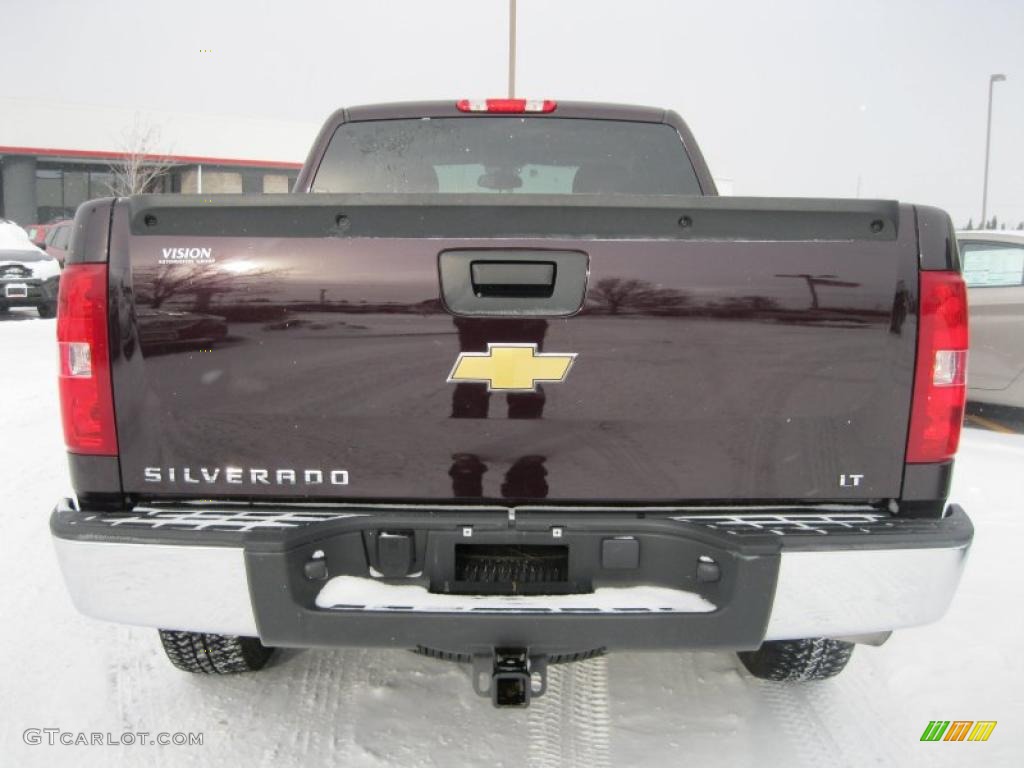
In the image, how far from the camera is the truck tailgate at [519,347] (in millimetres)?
2008

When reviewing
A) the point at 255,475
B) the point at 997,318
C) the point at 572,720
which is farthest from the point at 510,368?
the point at 997,318

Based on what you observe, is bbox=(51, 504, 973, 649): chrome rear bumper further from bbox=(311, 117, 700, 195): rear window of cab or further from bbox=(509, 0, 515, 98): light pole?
bbox=(509, 0, 515, 98): light pole

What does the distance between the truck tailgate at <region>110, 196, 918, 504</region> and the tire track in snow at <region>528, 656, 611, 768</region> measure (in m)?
0.93

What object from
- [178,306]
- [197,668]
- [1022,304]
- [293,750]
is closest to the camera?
[178,306]

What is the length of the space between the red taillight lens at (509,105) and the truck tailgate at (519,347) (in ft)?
5.05

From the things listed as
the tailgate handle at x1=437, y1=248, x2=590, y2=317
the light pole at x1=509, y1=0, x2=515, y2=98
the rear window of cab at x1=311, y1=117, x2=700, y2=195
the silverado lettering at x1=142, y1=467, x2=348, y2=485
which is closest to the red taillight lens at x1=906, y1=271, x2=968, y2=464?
the tailgate handle at x1=437, y1=248, x2=590, y2=317

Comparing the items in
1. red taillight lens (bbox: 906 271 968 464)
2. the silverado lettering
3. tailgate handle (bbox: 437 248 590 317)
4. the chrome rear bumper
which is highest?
tailgate handle (bbox: 437 248 590 317)

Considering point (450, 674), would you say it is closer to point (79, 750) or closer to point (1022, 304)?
Result: point (79, 750)

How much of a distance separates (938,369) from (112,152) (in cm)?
4048

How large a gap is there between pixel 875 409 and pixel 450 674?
1756 millimetres

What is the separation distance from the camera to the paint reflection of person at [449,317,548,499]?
2.00 metres

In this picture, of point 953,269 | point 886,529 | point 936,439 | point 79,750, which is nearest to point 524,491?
point 886,529

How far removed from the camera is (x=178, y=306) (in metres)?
2.01

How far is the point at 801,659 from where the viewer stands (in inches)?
109
